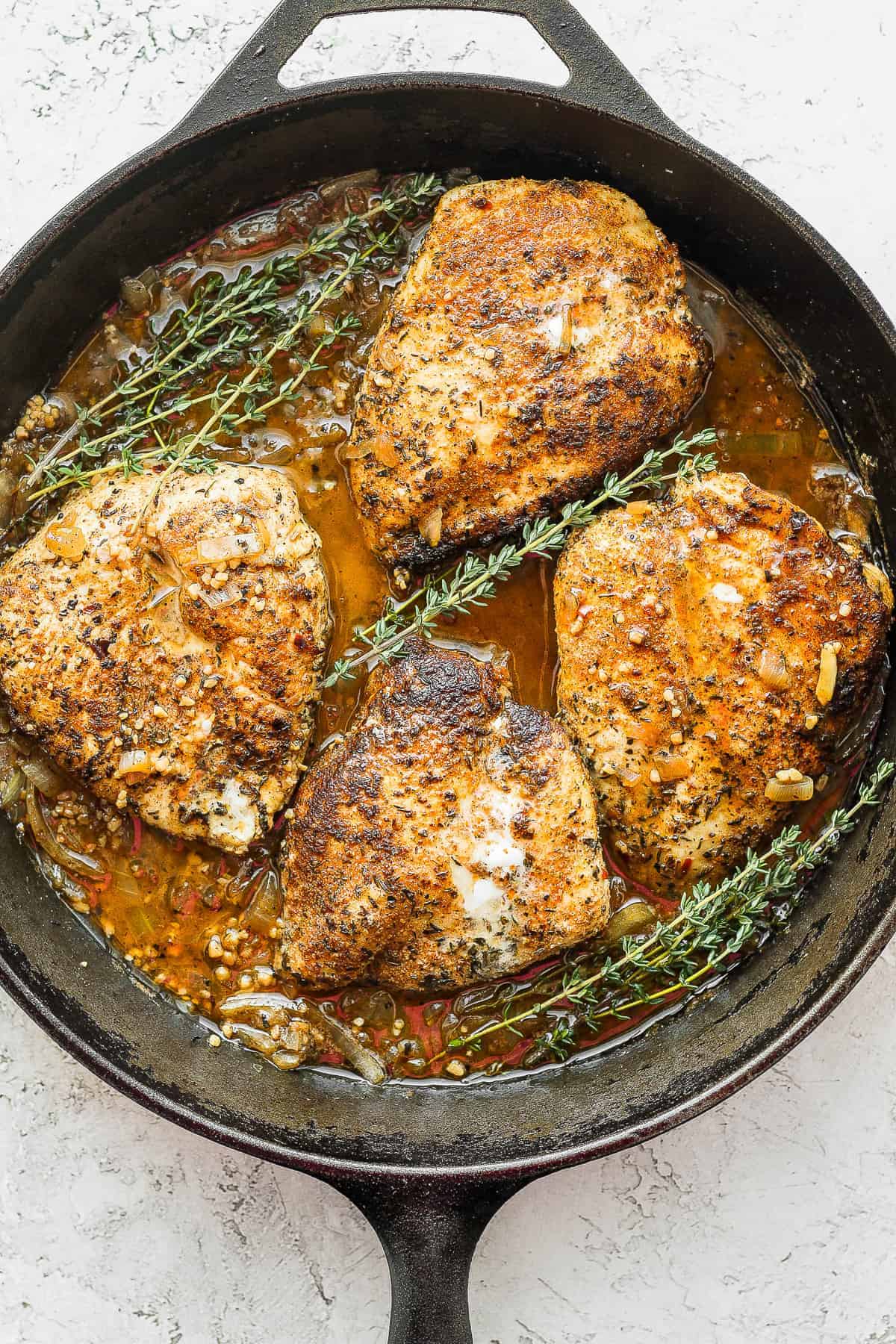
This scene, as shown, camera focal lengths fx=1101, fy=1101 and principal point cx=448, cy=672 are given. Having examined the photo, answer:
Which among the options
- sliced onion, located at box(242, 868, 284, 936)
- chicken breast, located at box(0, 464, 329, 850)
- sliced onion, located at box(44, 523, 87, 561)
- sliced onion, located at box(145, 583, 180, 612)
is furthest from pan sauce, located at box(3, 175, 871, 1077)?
sliced onion, located at box(145, 583, 180, 612)

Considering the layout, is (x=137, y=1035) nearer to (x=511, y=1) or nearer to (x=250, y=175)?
(x=250, y=175)

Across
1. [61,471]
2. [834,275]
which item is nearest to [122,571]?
[61,471]

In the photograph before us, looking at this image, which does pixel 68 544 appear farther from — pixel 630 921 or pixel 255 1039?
pixel 630 921

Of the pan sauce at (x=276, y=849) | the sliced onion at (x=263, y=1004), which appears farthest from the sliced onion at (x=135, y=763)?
the sliced onion at (x=263, y=1004)

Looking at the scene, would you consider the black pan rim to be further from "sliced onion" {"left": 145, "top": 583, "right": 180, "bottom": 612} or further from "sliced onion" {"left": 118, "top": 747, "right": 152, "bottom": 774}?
"sliced onion" {"left": 145, "top": 583, "right": 180, "bottom": 612}

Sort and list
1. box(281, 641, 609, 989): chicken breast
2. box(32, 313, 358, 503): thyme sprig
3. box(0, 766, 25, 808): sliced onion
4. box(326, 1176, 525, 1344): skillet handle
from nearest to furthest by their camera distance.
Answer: box(326, 1176, 525, 1344): skillet handle < box(281, 641, 609, 989): chicken breast < box(32, 313, 358, 503): thyme sprig < box(0, 766, 25, 808): sliced onion

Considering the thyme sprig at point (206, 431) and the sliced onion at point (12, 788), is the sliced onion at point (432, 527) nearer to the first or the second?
the thyme sprig at point (206, 431)
